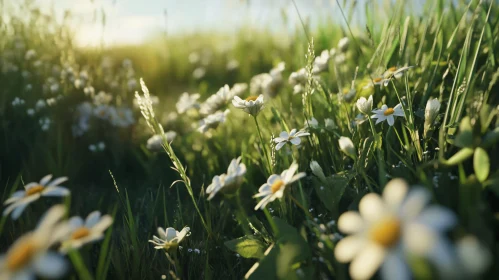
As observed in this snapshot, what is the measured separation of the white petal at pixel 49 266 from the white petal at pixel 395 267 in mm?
403

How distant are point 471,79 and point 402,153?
1.01 feet

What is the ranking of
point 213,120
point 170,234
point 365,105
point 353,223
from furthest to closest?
point 213,120 → point 365,105 → point 170,234 → point 353,223

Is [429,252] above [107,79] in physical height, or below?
above

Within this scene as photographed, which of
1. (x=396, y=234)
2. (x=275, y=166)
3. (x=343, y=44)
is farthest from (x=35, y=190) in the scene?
(x=343, y=44)

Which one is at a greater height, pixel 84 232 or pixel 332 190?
pixel 84 232

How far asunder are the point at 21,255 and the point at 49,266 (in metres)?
0.07

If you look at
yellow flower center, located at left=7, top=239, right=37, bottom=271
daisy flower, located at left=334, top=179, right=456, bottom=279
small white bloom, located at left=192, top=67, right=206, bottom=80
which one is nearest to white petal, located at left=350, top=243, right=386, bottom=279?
daisy flower, located at left=334, top=179, right=456, bottom=279

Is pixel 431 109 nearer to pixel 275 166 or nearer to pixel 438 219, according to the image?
pixel 275 166

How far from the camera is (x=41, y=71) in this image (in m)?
2.43

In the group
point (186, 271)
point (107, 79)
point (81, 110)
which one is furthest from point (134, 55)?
point (186, 271)

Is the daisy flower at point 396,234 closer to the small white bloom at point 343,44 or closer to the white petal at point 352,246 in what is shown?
the white petal at point 352,246

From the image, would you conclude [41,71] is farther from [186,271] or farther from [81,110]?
[186,271]

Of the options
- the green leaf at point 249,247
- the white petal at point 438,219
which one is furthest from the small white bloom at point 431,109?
the white petal at point 438,219

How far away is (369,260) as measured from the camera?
51 cm
